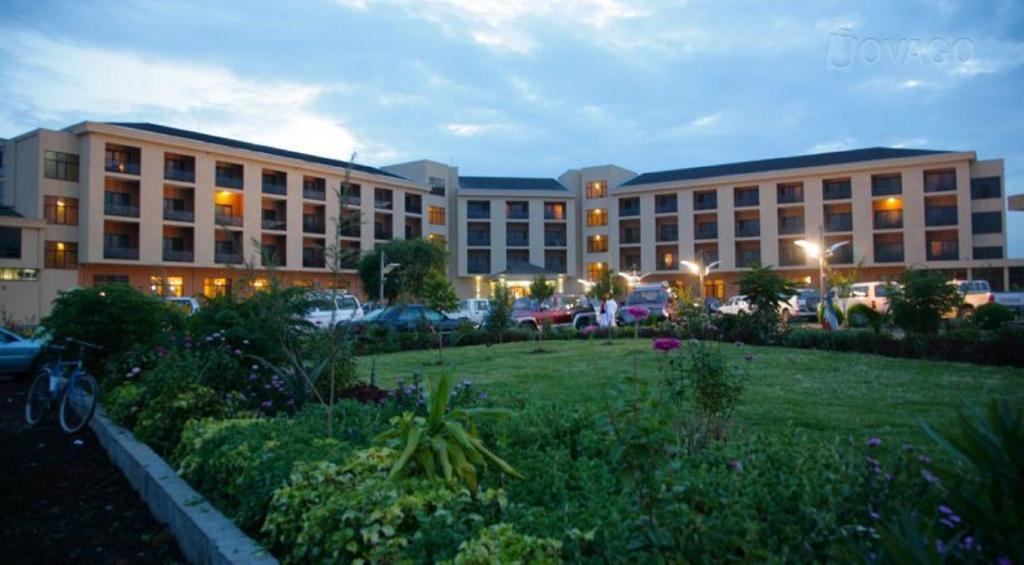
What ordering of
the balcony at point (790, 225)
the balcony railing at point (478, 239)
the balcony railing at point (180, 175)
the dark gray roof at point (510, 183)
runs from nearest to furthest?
the balcony railing at point (180, 175)
the balcony at point (790, 225)
the balcony railing at point (478, 239)
the dark gray roof at point (510, 183)

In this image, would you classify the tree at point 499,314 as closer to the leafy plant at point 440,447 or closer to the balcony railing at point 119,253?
the leafy plant at point 440,447

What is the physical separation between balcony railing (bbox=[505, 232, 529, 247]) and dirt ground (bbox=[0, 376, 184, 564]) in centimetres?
5786

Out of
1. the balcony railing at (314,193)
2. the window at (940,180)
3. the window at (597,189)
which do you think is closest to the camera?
the window at (940,180)

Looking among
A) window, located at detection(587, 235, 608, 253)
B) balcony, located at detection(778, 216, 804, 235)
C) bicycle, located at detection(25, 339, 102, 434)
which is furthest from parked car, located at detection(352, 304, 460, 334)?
window, located at detection(587, 235, 608, 253)

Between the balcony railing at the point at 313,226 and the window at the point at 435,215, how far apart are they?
1124 cm

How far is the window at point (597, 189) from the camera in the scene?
66000 mm

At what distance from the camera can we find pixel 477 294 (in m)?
64.6

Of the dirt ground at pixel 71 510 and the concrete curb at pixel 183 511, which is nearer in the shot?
the concrete curb at pixel 183 511

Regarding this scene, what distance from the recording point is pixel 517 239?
6544 cm

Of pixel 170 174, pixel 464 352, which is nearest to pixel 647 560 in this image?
pixel 464 352

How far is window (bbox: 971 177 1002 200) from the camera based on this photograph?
4831 centimetres

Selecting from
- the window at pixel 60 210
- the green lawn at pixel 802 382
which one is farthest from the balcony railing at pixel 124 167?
the green lawn at pixel 802 382

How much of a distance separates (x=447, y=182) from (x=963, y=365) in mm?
55652

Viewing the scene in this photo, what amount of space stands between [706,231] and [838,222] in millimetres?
10302
